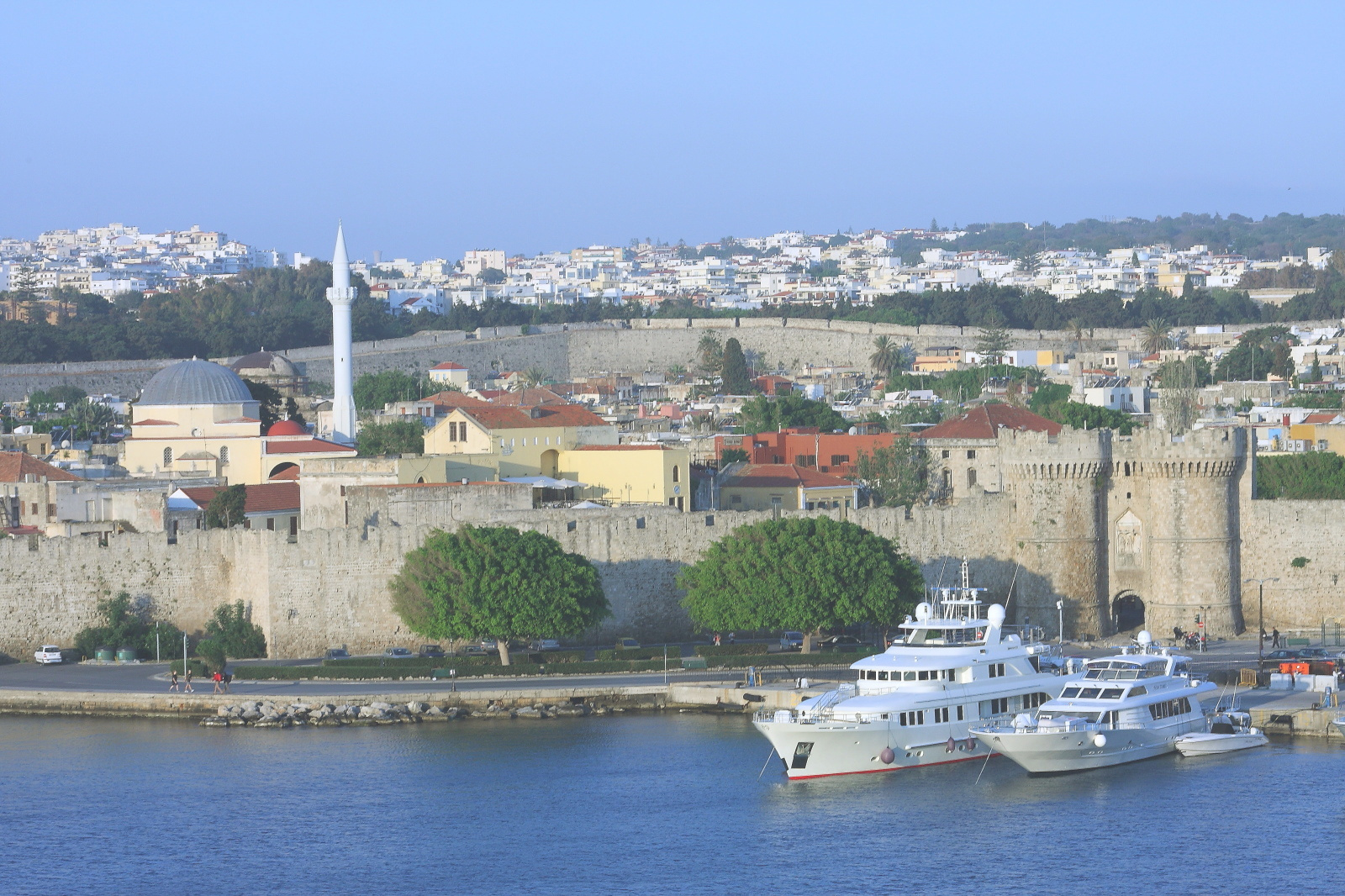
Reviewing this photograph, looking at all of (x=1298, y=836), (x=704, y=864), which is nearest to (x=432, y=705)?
(x=704, y=864)

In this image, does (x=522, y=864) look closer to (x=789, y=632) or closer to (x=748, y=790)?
(x=748, y=790)

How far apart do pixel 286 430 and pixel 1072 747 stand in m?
32.4

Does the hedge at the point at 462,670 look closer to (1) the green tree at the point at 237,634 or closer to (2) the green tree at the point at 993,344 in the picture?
(1) the green tree at the point at 237,634

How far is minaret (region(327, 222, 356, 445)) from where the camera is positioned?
223ft

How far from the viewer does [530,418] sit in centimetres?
5162

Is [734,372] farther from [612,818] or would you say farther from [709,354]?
[612,818]

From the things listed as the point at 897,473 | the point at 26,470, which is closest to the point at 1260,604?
the point at 897,473

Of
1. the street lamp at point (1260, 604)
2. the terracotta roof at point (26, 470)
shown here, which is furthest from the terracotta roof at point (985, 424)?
the terracotta roof at point (26, 470)

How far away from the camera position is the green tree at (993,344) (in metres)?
102

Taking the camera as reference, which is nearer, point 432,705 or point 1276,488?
point 432,705

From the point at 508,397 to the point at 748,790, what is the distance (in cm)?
4310

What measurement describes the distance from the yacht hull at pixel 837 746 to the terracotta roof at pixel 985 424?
80.1ft

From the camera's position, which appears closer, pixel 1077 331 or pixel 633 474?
pixel 633 474

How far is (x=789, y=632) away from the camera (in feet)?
121
